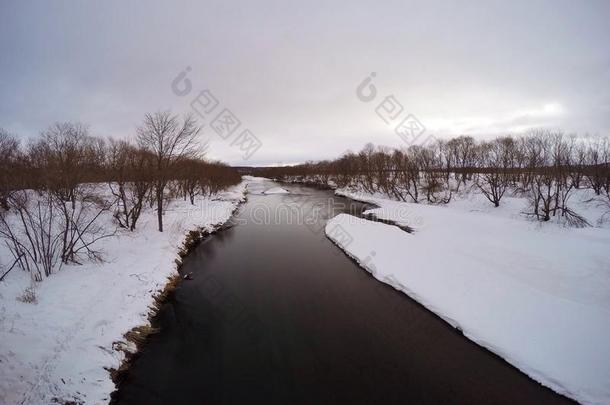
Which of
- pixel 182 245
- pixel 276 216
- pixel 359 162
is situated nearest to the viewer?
pixel 182 245

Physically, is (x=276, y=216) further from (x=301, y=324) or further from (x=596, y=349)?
(x=596, y=349)

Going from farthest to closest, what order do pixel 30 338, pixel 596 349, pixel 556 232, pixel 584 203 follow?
pixel 584 203
pixel 556 232
pixel 596 349
pixel 30 338

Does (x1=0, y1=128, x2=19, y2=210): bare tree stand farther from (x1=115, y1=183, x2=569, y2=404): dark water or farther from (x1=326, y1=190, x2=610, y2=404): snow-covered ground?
(x1=326, y1=190, x2=610, y2=404): snow-covered ground

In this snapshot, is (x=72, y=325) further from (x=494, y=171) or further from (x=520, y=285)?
(x=494, y=171)

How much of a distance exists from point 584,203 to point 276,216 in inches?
1008

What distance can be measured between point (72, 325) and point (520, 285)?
13263 mm

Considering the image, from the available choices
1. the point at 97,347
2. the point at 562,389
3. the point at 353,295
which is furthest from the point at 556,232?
the point at 97,347

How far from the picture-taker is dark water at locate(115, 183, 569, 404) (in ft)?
A: 18.7

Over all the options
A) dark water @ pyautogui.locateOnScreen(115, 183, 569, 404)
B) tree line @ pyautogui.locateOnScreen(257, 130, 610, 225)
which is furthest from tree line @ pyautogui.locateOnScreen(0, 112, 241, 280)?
tree line @ pyautogui.locateOnScreen(257, 130, 610, 225)

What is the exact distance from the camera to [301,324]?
322 inches

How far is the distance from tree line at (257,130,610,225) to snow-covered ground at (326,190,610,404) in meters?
6.43

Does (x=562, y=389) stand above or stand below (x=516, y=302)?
below

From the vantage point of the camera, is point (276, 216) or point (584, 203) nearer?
point (584, 203)

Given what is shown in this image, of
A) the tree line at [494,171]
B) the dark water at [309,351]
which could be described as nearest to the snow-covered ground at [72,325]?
the dark water at [309,351]
